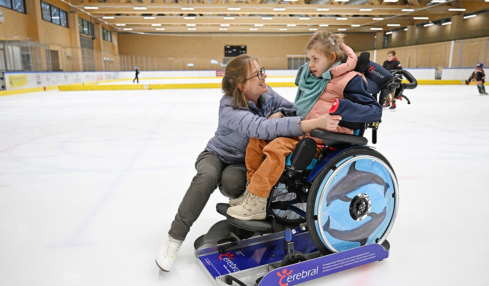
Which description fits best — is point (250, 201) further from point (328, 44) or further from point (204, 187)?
point (328, 44)

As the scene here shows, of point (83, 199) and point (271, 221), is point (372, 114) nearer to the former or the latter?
Answer: point (271, 221)

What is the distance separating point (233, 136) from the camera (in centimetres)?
170

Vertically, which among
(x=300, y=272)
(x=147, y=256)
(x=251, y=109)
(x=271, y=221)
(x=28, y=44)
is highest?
(x=28, y=44)

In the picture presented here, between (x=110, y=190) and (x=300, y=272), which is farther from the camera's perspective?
(x=110, y=190)

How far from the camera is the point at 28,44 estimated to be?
43.2 ft

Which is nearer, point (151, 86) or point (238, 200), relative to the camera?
point (238, 200)

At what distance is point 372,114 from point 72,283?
1.37 metres

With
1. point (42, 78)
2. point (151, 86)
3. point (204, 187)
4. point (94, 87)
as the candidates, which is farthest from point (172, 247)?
point (42, 78)

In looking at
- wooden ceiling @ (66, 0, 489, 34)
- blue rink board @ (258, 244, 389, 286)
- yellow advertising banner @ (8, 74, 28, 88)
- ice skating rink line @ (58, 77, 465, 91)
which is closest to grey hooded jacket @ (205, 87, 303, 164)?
blue rink board @ (258, 244, 389, 286)

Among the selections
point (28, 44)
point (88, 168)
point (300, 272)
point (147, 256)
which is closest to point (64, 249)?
point (147, 256)

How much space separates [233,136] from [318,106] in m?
0.42

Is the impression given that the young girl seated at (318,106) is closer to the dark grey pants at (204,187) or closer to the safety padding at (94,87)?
the dark grey pants at (204,187)

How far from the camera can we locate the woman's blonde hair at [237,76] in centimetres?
160

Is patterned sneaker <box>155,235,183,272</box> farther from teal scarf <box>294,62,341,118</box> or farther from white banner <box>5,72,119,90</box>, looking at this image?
white banner <box>5,72,119,90</box>
